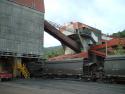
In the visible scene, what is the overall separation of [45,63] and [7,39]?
790 centimetres

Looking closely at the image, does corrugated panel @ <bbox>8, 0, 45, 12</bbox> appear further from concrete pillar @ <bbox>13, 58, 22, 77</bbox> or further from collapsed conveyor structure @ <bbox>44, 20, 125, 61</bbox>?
concrete pillar @ <bbox>13, 58, 22, 77</bbox>

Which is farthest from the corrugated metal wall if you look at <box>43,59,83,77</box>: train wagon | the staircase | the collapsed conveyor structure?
<box>43,59,83,77</box>: train wagon

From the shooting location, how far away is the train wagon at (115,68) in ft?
88.5

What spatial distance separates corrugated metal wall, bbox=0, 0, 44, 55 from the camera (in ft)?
131

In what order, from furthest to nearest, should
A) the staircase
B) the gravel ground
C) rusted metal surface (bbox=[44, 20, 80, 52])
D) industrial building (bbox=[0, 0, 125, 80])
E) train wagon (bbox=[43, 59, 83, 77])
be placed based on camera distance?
rusted metal surface (bbox=[44, 20, 80, 52]) → the staircase → industrial building (bbox=[0, 0, 125, 80]) → train wagon (bbox=[43, 59, 83, 77]) → the gravel ground

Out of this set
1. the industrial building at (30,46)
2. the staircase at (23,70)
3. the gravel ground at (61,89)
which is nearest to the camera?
the gravel ground at (61,89)

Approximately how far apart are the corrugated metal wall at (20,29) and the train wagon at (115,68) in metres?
18.9

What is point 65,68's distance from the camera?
113ft

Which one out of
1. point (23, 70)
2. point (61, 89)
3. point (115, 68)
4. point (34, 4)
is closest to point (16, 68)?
point (23, 70)

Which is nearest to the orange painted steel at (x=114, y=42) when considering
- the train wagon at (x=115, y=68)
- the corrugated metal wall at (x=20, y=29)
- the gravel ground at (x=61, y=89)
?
the corrugated metal wall at (x=20, y=29)

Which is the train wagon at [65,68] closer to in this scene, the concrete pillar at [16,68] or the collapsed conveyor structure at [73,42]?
the concrete pillar at [16,68]

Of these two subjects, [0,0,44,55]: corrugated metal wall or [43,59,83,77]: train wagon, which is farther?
[0,0,44,55]: corrugated metal wall

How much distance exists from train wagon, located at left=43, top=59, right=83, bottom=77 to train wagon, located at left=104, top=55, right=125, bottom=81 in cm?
442

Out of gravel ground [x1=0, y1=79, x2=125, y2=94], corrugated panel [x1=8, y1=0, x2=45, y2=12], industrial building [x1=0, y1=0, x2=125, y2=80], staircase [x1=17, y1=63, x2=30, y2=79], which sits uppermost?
corrugated panel [x1=8, y1=0, x2=45, y2=12]
